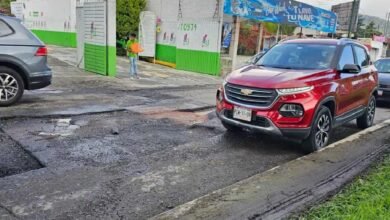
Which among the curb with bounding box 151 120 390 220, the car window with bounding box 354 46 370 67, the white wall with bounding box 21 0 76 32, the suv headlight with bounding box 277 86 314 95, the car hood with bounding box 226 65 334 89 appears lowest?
the curb with bounding box 151 120 390 220

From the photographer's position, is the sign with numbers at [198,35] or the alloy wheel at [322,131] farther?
the sign with numbers at [198,35]

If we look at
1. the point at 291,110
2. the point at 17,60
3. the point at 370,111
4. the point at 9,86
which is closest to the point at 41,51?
the point at 17,60

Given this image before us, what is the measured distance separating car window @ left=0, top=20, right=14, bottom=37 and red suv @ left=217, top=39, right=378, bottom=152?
4.52 m

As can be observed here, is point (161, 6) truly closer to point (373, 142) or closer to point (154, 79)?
point (154, 79)

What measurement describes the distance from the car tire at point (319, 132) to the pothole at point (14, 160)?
3894mm

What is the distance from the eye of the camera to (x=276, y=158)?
18.6ft

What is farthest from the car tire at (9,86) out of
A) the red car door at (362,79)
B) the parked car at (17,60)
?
the red car door at (362,79)

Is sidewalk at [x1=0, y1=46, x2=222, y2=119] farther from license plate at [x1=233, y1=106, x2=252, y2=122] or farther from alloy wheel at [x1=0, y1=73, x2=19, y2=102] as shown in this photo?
license plate at [x1=233, y1=106, x2=252, y2=122]

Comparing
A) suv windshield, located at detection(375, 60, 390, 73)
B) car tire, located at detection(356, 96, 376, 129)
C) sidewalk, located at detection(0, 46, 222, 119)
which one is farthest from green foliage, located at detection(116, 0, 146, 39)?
car tire, located at detection(356, 96, 376, 129)

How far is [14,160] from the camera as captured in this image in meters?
4.86

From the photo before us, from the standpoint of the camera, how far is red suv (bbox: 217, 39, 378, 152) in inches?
216

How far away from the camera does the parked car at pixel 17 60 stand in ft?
24.6

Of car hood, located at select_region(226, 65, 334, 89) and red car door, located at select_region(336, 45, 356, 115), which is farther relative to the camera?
red car door, located at select_region(336, 45, 356, 115)

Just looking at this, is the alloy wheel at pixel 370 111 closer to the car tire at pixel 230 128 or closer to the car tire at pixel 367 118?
the car tire at pixel 367 118
